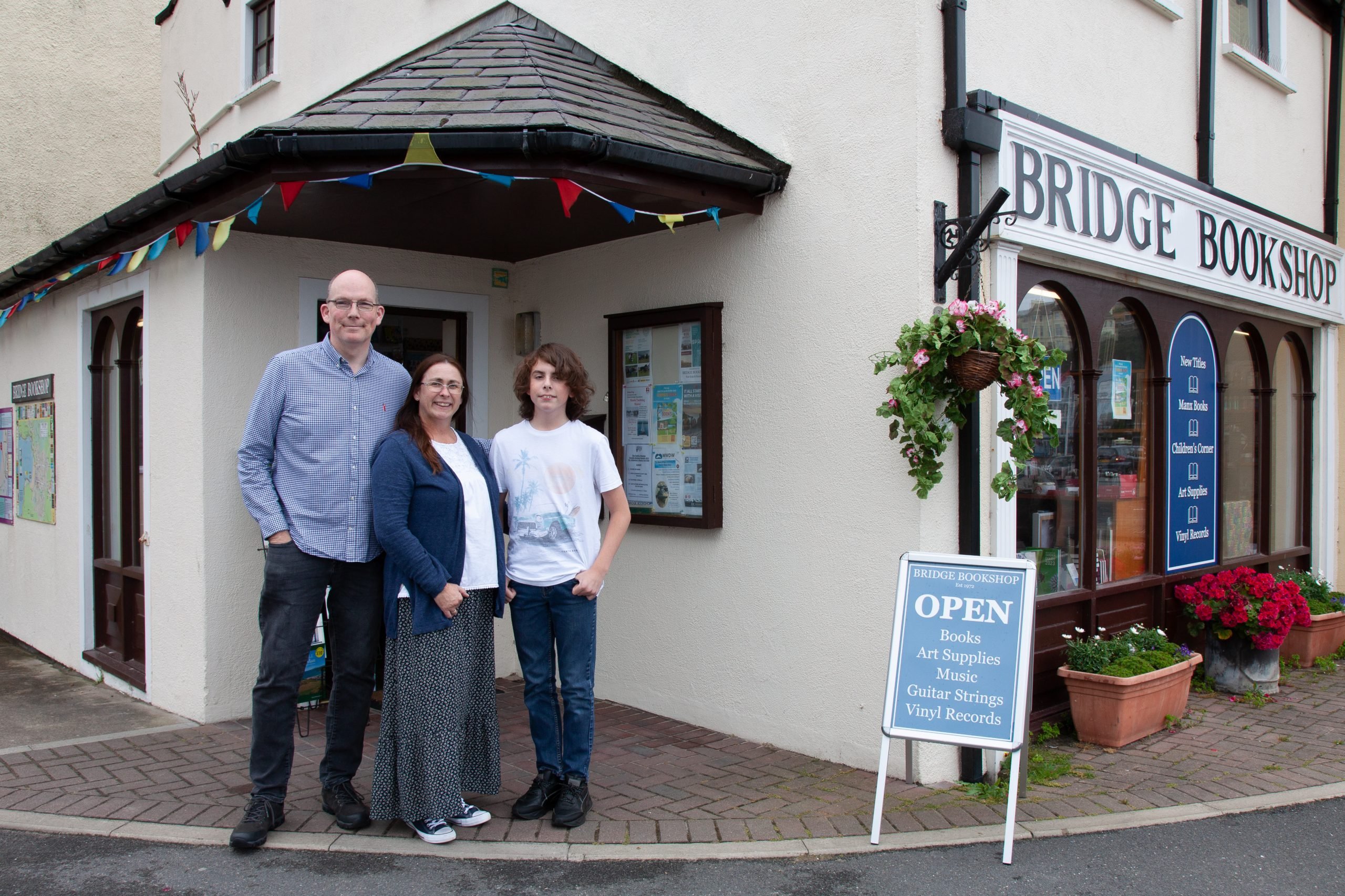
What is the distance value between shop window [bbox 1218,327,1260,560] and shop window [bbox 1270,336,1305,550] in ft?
1.40

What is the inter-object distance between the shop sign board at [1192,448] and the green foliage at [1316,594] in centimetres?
73

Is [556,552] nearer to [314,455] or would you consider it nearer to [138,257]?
[314,455]

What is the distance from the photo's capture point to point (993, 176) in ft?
15.3

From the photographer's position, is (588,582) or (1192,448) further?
(1192,448)

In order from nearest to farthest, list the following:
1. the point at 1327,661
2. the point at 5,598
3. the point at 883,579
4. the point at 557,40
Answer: the point at 883,579, the point at 557,40, the point at 1327,661, the point at 5,598

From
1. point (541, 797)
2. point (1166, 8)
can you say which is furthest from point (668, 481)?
point (1166, 8)

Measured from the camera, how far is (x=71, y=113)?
428 inches

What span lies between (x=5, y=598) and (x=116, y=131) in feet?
17.8

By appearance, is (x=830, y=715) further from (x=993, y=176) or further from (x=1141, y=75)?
(x=1141, y=75)

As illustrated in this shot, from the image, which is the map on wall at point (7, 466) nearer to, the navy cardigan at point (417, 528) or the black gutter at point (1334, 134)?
the navy cardigan at point (417, 528)

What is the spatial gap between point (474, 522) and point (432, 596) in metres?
0.31

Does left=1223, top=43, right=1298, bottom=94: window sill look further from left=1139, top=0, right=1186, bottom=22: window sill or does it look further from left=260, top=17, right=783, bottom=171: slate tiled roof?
left=260, top=17, right=783, bottom=171: slate tiled roof

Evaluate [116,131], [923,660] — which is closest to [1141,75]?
[923,660]

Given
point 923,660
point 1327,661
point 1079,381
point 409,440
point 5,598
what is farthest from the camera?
point 5,598
